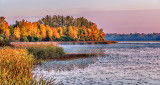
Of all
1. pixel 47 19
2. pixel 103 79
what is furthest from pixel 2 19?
pixel 103 79

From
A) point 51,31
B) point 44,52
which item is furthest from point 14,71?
point 51,31

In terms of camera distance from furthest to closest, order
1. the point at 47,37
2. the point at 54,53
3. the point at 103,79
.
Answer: the point at 47,37 → the point at 54,53 → the point at 103,79

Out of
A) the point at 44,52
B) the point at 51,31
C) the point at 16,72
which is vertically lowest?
the point at 44,52

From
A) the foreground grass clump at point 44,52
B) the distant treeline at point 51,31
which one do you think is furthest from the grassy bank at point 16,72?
the distant treeline at point 51,31

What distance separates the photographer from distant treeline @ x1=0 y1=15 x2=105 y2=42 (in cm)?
11018

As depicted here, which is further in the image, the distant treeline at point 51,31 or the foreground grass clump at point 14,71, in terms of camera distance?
the distant treeline at point 51,31

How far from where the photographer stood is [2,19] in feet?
366

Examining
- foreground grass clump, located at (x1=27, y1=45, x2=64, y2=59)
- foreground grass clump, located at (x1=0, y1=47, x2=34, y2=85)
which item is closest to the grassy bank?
foreground grass clump, located at (x1=0, y1=47, x2=34, y2=85)

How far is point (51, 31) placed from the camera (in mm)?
136000

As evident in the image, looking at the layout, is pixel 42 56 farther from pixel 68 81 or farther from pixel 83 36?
pixel 83 36

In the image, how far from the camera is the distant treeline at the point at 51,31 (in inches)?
4338

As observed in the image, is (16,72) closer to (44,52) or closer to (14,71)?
(14,71)

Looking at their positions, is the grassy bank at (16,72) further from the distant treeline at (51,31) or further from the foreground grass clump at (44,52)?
the distant treeline at (51,31)

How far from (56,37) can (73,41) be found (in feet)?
45.4
